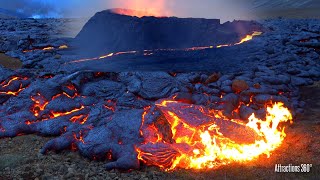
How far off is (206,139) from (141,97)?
2.88m

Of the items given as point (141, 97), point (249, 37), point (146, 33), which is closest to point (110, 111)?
point (141, 97)

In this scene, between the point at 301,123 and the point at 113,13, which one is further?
the point at 113,13

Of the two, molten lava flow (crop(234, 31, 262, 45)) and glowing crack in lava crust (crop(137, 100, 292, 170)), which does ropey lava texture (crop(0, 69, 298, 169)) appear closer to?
glowing crack in lava crust (crop(137, 100, 292, 170))

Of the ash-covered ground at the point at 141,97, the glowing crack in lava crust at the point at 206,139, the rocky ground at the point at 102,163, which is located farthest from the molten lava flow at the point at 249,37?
the rocky ground at the point at 102,163

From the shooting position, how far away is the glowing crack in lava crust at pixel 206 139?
26.7 feet

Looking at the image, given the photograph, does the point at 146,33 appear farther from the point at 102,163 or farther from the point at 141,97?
the point at 102,163

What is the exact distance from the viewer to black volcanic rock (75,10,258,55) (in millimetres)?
15547

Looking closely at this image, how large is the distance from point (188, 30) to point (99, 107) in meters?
7.98

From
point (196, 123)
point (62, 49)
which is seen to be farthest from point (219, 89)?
point (62, 49)

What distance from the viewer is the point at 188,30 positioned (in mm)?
16391

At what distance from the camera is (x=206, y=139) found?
8.91 meters

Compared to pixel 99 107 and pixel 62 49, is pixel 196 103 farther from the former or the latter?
pixel 62 49

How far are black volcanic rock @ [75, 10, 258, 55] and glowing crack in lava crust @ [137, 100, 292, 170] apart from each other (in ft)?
20.0

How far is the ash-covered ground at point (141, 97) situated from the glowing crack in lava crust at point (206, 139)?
12.9 inches
